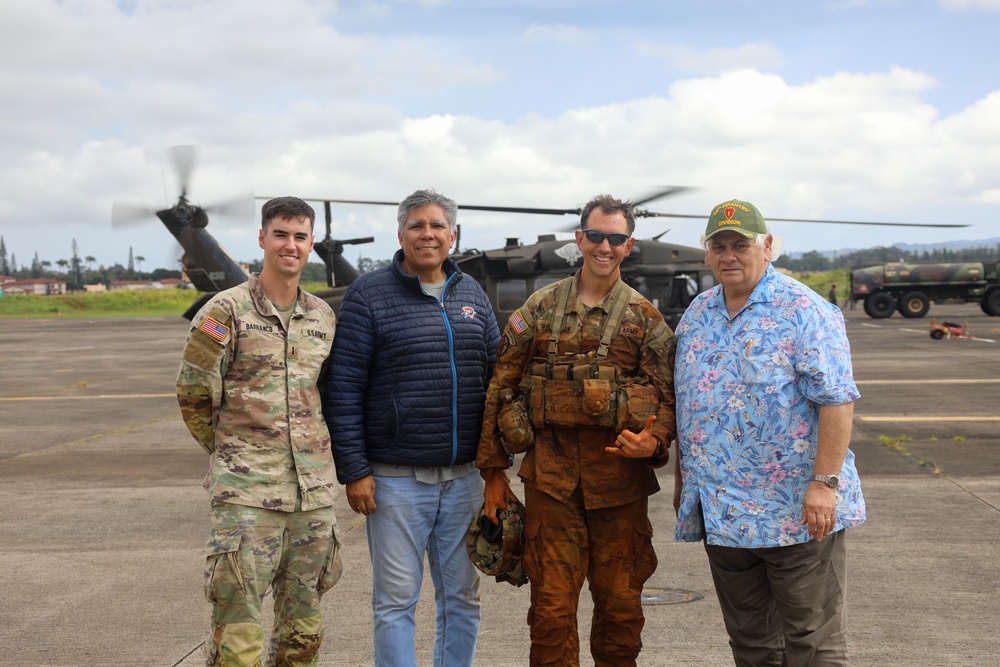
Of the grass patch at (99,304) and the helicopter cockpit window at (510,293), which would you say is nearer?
the helicopter cockpit window at (510,293)

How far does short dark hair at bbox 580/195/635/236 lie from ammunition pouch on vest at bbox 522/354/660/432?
0.53m

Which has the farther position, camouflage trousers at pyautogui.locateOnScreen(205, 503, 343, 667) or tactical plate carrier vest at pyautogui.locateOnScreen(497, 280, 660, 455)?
tactical plate carrier vest at pyautogui.locateOnScreen(497, 280, 660, 455)

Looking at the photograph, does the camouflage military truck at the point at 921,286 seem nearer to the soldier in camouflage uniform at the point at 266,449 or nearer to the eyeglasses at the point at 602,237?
the eyeglasses at the point at 602,237

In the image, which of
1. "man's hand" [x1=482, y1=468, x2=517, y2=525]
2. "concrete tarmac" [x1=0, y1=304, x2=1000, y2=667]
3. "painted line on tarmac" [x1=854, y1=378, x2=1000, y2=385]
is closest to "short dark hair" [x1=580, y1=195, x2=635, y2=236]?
"man's hand" [x1=482, y1=468, x2=517, y2=525]

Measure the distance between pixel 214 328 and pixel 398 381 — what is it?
703 mm

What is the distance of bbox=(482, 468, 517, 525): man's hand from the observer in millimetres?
3230

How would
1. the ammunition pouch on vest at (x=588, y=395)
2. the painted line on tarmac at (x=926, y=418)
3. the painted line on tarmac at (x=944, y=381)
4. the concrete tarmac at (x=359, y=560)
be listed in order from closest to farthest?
the ammunition pouch on vest at (x=588, y=395)
the concrete tarmac at (x=359, y=560)
the painted line on tarmac at (x=926, y=418)
the painted line on tarmac at (x=944, y=381)

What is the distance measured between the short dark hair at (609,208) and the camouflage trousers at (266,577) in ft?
4.98

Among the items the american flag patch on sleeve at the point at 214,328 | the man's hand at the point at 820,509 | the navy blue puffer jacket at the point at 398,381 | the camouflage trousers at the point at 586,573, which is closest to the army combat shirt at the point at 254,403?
the american flag patch on sleeve at the point at 214,328

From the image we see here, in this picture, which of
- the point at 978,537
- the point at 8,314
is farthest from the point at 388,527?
the point at 8,314

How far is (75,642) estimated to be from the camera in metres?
4.02

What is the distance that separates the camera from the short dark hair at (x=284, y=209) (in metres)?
3.07

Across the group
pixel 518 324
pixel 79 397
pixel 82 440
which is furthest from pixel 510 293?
pixel 518 324

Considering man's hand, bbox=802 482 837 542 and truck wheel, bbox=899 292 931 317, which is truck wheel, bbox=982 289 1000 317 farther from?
man's hand, bbox=802 482 837 542
